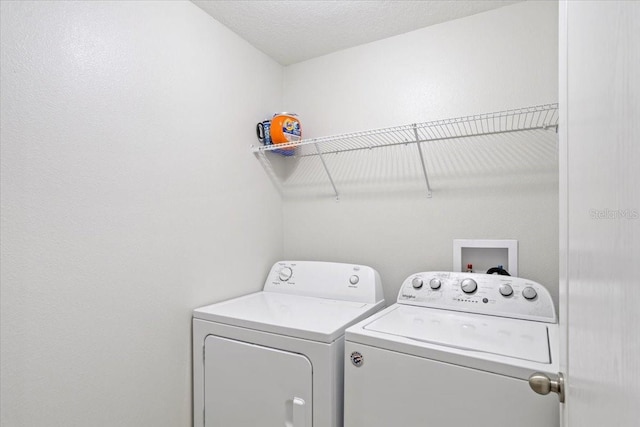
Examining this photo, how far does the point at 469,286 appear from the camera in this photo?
5.86 ft

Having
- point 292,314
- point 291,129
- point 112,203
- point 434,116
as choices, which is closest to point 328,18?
point 291,129

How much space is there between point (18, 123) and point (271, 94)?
1649mm

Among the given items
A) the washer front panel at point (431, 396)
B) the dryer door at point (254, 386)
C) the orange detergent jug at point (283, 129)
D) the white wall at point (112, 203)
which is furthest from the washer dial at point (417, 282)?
the orange detergent jug at point (283, 129)

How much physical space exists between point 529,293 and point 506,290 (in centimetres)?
10

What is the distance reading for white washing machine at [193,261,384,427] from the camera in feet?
4.80

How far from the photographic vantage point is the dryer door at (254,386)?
1.50 metres

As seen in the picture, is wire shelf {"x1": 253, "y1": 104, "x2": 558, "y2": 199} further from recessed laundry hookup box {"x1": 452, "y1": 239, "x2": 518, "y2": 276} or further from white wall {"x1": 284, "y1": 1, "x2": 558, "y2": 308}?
recessed laundry hookup box {"x1": 452, "y1": 239, "x2": 518, "y2": 276}

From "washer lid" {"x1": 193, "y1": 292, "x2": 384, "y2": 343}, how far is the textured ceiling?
1731 mm

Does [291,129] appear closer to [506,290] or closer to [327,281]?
[327,281]

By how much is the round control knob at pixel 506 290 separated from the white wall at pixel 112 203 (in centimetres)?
154

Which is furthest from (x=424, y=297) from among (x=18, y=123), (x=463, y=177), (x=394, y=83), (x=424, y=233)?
(x=18, y=123)

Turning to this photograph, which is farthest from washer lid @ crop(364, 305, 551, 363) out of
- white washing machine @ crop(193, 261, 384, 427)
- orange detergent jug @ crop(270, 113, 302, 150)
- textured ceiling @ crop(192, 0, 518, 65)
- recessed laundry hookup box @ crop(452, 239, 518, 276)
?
textured ceiling @ crop(192, 0, 518, 65)

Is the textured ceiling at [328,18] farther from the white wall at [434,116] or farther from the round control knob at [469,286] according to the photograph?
the round control knob at [469,286]

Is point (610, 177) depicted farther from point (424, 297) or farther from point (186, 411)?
point (186, 411)
